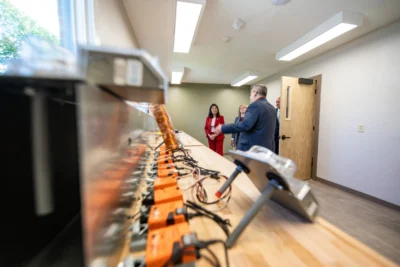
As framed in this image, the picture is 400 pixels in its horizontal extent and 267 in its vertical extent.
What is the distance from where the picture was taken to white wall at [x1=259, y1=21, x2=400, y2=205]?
2.10 metres

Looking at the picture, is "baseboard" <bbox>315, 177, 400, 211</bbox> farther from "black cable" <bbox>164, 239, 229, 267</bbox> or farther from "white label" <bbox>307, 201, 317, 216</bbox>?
"black cable" <bbox>164, 239, 229, 267</bbox>

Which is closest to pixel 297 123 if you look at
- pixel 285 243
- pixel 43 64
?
pixel 285 243

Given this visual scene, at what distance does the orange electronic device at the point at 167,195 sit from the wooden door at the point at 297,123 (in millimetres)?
2796

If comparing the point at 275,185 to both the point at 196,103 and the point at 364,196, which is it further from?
the point at 196,103

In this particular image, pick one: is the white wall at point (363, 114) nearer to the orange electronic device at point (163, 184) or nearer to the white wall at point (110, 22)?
the orange electronic device at point (163, 184)

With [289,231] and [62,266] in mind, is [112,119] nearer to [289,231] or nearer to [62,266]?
[62,266]

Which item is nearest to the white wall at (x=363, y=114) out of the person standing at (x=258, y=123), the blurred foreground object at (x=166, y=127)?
the person standing at (x=258, y=123)

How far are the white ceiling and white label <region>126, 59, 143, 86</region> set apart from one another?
5.97 ft

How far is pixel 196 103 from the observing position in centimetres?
562

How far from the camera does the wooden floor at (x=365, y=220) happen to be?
1472mm

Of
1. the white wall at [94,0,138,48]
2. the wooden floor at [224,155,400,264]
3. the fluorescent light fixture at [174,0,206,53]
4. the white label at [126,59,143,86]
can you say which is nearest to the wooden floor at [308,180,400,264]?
the wooden floor at [224,155,400,264]

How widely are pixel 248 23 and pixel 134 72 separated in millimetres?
2365

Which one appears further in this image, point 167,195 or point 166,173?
point 166,173

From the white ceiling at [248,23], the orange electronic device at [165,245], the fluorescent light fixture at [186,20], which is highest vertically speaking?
the white ceiling at [248,23]
